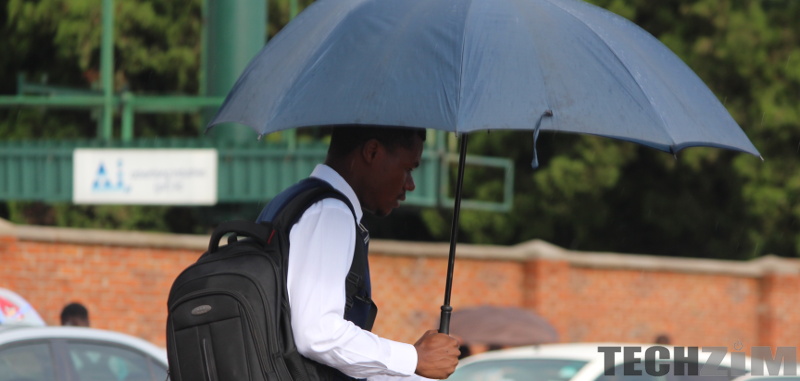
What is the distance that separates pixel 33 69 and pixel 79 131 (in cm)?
247

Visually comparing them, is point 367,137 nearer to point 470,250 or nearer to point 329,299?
point 329,299

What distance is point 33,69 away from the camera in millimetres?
31766

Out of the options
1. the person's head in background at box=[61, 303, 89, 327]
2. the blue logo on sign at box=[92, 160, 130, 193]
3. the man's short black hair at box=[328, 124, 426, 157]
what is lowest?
the person's head in background at box=[61, 303, 89, 327]

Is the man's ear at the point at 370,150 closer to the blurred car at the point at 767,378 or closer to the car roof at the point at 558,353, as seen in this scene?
the blurred car at the point at 767,378

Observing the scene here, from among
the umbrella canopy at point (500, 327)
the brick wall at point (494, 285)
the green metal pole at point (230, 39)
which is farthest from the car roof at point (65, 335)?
the brick wall at point (494, 285)

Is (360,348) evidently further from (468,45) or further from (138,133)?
(138,133)

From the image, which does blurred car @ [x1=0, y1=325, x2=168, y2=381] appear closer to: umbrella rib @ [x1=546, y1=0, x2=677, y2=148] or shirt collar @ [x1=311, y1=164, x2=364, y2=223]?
shirt collar @ [x1=311, y1=164, x2=364, y2=223]

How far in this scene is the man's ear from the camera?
3.22 meters

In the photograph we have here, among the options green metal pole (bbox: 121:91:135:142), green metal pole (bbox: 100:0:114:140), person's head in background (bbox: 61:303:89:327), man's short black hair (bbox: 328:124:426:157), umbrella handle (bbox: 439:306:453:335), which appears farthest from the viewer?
green metal pole (bbox: 100:0:114:140)

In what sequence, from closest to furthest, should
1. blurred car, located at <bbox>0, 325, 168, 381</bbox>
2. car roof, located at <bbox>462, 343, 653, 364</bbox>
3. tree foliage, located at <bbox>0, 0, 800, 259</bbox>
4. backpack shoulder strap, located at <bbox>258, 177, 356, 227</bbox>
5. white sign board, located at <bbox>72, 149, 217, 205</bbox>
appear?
backpack shoulder strap, located at <bbox>258, 177, 356, 227</bbox>
blurred car, located at <bbox>0, 325, 168, 381</bbox>
car roof, located at <bbox>462, 343, 653, 364</bbox>
white sign board, located at <bbox>72, 149, 217, 205</bbox>
tree foliage, located at <bbox>0, 0, 800, 259</bbox>

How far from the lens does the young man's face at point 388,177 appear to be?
3.22 meters

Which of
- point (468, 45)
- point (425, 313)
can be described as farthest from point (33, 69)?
point (468, 45)

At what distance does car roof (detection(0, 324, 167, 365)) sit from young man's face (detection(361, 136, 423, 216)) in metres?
3.75

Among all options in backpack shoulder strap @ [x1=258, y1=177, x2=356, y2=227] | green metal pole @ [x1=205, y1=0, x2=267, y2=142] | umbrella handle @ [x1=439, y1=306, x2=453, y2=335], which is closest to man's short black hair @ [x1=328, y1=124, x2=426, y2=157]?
backpack shoulder strap @ [x1=258, y1=177, x2=356, y2=227]
